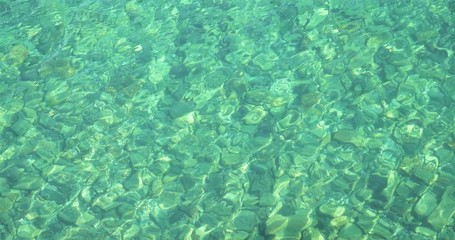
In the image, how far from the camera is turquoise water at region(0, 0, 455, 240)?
174 inches

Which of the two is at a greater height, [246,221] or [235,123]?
[235,123]

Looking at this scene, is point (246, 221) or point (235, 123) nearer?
point (246, 221)

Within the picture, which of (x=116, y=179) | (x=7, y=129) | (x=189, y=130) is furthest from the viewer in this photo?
(x=7, y=129)

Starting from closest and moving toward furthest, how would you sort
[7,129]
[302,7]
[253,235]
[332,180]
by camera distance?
[253,235]
[332,180]
[7,129]
[302,7]

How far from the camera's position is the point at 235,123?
5332mm

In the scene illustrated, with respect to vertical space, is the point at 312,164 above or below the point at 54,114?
below

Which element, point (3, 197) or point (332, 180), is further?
point (3, 197)

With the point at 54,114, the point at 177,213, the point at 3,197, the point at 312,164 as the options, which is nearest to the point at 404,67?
the point at 312,164

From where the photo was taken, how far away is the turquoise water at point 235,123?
14.5 ft

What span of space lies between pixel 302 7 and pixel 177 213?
140 inches

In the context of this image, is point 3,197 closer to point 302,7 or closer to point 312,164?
point 312,164

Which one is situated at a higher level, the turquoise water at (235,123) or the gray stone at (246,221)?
the turquoise water at (235,123)

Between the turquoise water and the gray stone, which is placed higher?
the turquoise water

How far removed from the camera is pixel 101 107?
19.1ft
